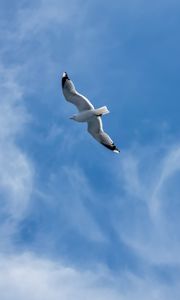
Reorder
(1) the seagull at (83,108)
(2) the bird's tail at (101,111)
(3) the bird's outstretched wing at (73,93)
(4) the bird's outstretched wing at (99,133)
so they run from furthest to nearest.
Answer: (4) the bird's outstretched wing at (99,133), (3) the bird's outstretched wing at (73,93), (1) the seagull at (83,108), (2) the bird's tail at (101,111)

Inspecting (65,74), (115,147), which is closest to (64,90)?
(65,74)

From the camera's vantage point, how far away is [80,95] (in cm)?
6838

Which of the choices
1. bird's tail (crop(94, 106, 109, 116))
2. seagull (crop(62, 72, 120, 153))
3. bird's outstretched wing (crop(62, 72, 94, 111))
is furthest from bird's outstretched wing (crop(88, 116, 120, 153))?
bird's outstretched wing (crop(62, 72, 94, 111))

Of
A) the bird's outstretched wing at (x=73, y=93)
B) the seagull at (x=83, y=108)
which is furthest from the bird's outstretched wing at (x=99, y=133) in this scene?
the bird's outstretched wing at (x=73, y=93)

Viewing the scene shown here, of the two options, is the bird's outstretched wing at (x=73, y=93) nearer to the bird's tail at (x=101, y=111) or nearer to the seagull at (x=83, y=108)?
the seagull at (x=83, y=108)

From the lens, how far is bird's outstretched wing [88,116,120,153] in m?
69.0

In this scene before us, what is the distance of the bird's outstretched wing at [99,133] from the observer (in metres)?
69.0

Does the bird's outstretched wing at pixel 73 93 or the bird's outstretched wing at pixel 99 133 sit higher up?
the bird's outstretched wing at pixel 73 93

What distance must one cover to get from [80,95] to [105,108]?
2.31m

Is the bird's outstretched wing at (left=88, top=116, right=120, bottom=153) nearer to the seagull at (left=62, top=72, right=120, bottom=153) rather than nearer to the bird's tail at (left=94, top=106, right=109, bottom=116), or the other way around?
the seagull at (left=62, top=72, right=120, bottom=153)

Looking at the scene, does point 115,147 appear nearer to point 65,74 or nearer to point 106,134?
point 106,134

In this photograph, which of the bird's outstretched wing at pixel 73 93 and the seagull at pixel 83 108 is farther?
the bird's outstretched wing at pixel 73 93

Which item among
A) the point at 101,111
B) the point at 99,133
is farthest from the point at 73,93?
the point at 99,133

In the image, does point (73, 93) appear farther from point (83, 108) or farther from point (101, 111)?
point (101, 111)
